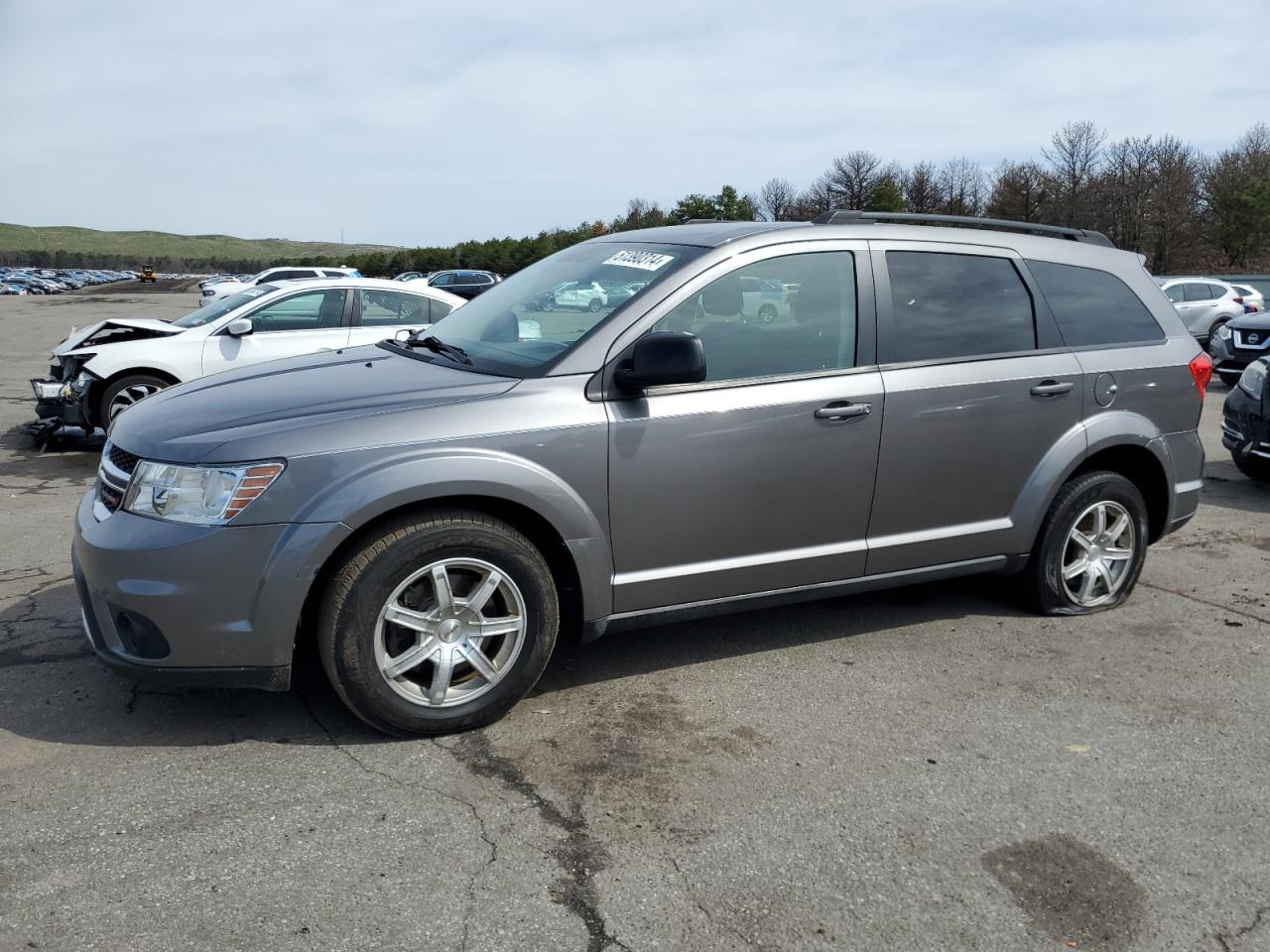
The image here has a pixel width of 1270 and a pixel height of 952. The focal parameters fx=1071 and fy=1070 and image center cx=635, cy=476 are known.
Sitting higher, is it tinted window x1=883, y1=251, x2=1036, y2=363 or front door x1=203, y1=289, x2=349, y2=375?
tinted window x1=883, y1=251, x2=1036, y2=363

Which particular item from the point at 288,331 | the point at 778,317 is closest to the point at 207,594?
the point at 778,317

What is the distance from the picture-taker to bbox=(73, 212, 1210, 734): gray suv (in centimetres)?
349

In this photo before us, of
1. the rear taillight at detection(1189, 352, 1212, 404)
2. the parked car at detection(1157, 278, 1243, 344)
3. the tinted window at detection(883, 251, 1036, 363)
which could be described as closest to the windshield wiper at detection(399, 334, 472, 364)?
the tinted window at detection(883, 251, 1036, 363)

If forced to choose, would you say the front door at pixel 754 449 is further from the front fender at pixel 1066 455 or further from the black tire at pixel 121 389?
the black tire at pixel 121 389

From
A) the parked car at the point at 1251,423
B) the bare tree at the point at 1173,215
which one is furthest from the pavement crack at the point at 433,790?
the bare tree at the point at 1173,215

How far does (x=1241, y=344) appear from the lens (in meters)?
15.0

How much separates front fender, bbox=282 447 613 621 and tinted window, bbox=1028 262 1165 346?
99.2 inches

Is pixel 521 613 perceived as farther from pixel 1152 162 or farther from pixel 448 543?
pixel 1152 162

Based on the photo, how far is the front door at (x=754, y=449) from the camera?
13.0ft

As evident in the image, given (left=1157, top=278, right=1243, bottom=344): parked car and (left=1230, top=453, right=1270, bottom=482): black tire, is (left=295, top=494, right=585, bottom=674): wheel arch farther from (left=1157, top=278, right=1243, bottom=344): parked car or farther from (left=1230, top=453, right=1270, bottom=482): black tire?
(left=1157, top=278, right=1243, bottom=344): parked car

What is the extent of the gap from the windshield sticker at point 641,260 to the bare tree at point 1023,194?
54.7m

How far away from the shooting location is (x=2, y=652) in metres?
4.46

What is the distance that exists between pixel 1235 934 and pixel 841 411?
2196 mm

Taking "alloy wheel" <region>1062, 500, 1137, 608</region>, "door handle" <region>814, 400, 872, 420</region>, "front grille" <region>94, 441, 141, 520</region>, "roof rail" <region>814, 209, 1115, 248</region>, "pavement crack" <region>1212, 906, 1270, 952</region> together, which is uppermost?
"roof rail" <region>814, 209, 1115, 248</region>
